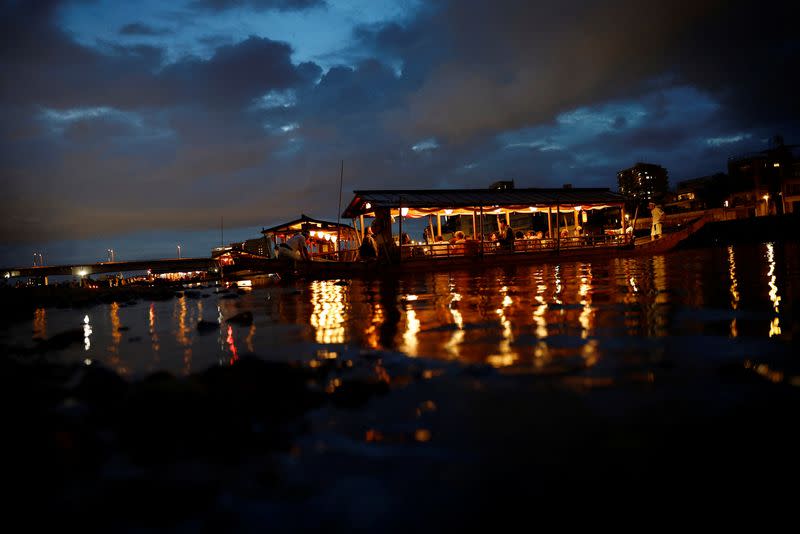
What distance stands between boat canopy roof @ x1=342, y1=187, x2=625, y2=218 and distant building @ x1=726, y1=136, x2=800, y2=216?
98.4ft

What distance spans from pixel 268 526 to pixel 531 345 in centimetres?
294

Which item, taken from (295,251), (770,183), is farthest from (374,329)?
(770,183)

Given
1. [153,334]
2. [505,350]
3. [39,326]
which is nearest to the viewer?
[505,350]

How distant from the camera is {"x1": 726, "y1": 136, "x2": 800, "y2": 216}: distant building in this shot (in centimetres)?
4175

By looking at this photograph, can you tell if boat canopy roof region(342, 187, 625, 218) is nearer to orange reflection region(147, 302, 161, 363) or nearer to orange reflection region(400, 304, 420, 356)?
orange reflection region(147, 302, 161, 363)

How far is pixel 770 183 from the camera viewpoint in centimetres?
4375

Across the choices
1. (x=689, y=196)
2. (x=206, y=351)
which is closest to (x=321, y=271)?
(x=206, y=351)

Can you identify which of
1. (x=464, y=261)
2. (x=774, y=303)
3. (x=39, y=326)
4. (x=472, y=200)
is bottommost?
(x=774, y=303)

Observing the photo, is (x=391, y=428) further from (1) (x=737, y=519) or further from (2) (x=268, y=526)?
(1) (x=737, y=519)

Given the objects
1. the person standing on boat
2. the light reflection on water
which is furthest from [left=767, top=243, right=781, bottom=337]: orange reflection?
the person standing on boat

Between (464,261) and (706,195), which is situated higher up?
(706,195)

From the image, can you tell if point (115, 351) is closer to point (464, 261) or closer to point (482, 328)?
point (482, 328)

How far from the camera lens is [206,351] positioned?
4582mm

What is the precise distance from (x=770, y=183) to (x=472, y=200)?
42.4 metres
